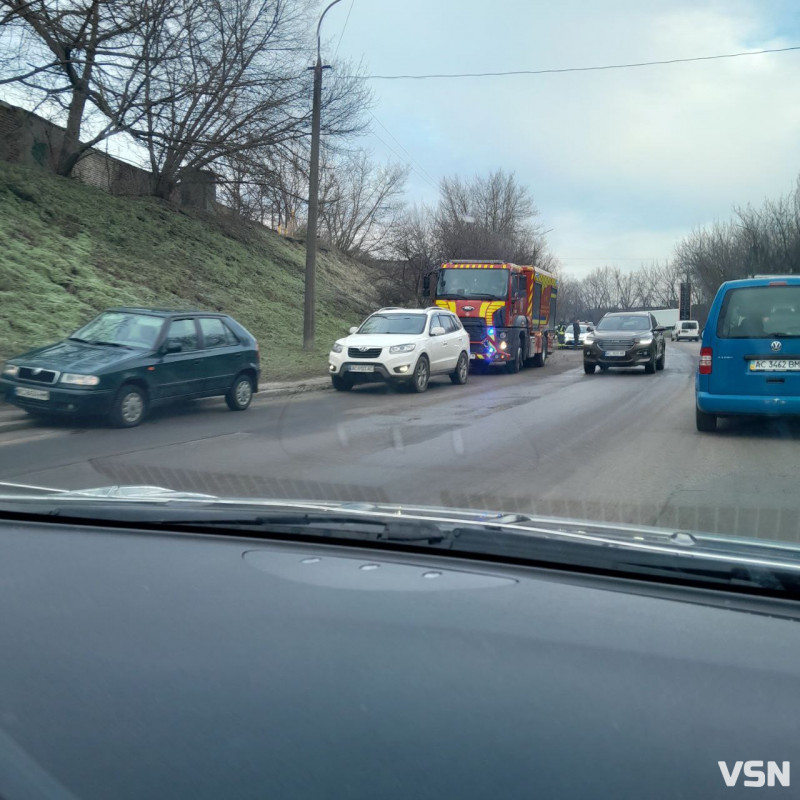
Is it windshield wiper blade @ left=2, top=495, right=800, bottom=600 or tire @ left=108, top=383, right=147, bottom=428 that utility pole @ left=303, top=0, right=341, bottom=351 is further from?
windshield wiper blade @ left=2, top=495, right=800, bottom=600

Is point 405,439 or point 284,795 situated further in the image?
point 405,439

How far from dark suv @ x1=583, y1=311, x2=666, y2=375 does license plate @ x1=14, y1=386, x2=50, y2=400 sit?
14.9m

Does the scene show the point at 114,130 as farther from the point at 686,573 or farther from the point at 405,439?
the point at 686,573

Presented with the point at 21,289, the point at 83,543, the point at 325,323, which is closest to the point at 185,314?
the point at 21,289

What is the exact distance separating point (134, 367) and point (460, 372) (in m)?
9.39

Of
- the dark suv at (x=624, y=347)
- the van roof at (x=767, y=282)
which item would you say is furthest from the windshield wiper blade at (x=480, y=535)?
the dark suv at (x=624, y=347)

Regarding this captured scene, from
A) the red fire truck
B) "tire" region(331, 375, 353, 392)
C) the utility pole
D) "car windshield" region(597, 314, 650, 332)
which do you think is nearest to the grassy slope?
"tire" region(331, 375, 353, 392)

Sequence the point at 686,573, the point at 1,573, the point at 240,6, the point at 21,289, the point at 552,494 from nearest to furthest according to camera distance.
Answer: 1. the point at 686,573
2. the point at 1,573
3. the point at 552,494
4. the point at 21,289
5. the point at 240,6

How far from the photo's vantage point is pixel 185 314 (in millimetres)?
12523

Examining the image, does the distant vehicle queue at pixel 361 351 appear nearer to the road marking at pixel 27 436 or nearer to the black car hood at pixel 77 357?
the black car hood at pixel 77 357

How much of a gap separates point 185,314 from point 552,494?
7521mm

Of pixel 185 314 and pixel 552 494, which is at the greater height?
pixel 185 314

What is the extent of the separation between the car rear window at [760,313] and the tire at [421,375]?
7507 millimetres

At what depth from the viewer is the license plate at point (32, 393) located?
10.4 m
